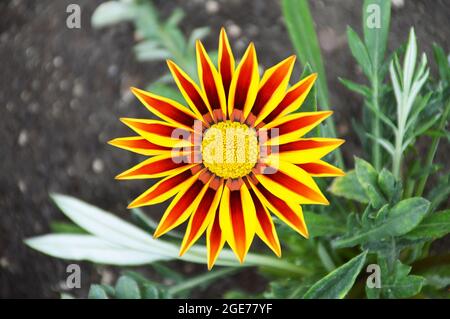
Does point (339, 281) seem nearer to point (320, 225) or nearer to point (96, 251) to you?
point (320, 225)

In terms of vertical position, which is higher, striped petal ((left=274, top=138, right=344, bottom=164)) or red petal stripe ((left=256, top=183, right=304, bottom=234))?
striped petal ((left=274, top=138, right=344, bottom=164))

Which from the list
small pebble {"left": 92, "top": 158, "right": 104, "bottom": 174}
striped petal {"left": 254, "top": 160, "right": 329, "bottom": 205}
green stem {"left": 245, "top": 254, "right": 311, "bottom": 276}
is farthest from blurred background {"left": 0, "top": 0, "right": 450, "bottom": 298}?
striped petal {"left": 254, "top": 160, "right": 329, "bottom": 205}

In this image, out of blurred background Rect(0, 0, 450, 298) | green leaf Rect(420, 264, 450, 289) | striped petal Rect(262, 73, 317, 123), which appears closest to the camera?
striped petal Rect(262, 73, 317, 123)

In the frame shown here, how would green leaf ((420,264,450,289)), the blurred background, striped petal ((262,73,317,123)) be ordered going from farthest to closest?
the blurred background < green leaf ((420,264,450,289)) < striped petal ((262,73,317,123))

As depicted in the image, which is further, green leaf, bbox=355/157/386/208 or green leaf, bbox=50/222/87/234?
green leaf, bbox=50/222/87/234

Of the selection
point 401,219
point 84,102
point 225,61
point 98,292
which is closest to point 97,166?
point 84,102

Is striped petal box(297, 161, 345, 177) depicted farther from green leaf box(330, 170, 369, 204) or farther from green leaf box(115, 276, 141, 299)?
green leaf box(115, 276, 141, 299)

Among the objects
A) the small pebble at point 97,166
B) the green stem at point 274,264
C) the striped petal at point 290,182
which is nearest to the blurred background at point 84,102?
the small pebble at point 97,166
